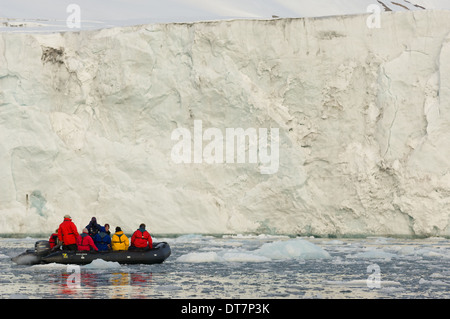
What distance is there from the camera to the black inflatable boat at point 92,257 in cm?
1431

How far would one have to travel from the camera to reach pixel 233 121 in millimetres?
23125

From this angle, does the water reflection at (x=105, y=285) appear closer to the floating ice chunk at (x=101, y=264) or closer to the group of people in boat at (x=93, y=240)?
the floating ice chunk at (x=101, y=264)

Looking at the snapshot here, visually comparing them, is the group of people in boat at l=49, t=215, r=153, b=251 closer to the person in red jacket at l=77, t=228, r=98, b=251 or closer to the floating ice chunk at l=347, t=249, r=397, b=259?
the person in red jacket at l=77, t=228, r=98, b=251

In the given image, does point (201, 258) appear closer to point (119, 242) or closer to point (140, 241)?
point (140, 241)

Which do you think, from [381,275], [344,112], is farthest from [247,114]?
[381,275]

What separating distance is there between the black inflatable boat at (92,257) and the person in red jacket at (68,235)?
0.20 m

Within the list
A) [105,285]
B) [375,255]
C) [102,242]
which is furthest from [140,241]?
[375,255]

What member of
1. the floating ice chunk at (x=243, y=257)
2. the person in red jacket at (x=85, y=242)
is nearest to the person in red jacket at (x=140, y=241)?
the person in red jacket at (x=85, y=242)

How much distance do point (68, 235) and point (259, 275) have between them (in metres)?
4.24

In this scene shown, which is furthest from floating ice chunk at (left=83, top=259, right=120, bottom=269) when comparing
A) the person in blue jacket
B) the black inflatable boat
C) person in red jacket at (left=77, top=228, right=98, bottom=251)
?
the person in blue jacket

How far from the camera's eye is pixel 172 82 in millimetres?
23297

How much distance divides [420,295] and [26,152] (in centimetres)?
1509

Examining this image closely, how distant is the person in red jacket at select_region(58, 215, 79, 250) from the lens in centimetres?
1456
